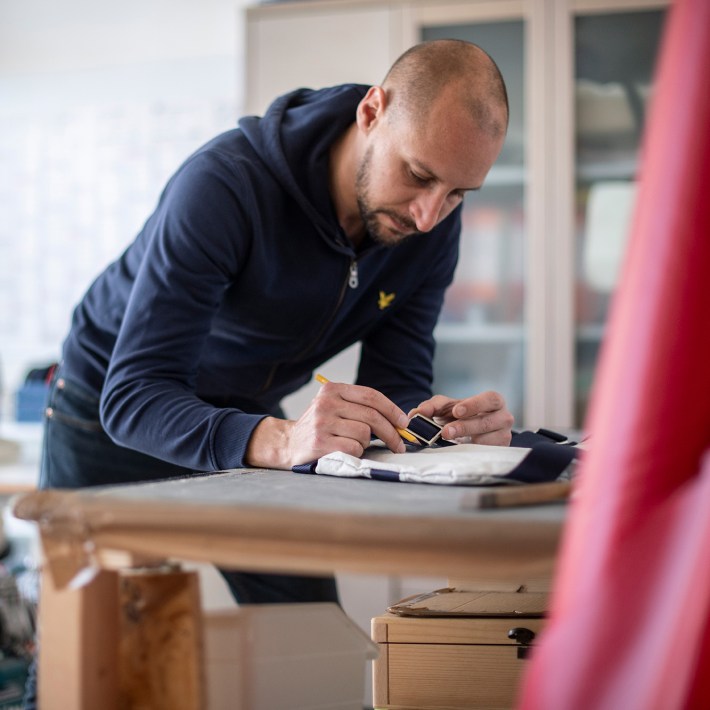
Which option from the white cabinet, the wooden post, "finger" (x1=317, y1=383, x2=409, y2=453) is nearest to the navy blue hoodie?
"finger" (x1=317, y1=383, x2=409, y2=453)

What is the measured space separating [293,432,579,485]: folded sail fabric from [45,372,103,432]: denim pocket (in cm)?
64

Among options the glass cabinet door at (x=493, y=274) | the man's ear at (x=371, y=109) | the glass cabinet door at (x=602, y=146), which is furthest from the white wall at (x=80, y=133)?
the man's ear at (x=371, y=109)

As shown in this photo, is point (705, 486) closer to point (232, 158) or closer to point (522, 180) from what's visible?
point (232, 158)

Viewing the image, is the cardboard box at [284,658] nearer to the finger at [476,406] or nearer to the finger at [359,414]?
the finger at [359,414]

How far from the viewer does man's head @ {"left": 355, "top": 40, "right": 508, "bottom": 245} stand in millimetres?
1239

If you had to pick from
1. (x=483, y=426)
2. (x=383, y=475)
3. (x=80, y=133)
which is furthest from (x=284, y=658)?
(x=80, y=133)

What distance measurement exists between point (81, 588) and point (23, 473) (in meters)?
2.21

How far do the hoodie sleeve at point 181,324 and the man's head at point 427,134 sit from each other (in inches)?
7.9

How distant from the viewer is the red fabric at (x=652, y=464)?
50 centimetres

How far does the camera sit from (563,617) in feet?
1.66

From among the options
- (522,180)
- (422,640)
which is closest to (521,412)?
(522,180)

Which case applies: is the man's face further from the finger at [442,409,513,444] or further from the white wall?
the white wall

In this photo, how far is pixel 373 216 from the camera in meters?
1.35

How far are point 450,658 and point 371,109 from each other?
0.79 metres
